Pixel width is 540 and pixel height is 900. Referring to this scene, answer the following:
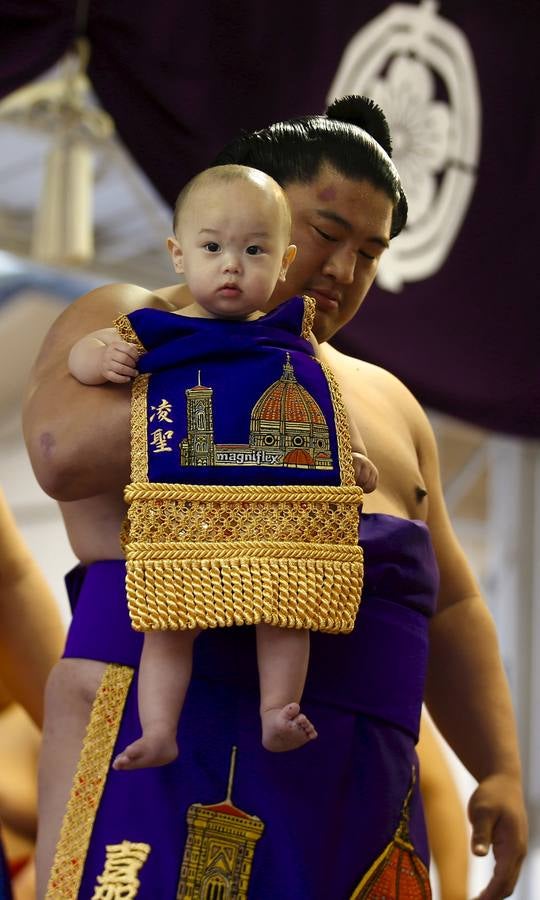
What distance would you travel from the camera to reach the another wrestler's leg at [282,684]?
51.8 inches

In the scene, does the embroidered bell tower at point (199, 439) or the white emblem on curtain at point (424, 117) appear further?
the white emblem on curtain at point (424, 117)

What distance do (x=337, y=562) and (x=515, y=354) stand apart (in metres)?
2.42

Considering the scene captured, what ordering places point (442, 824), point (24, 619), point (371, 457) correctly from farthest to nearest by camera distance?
point (442, 824), point (24, 619), point (371, 457)

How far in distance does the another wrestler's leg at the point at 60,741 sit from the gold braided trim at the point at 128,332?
0.36 meters

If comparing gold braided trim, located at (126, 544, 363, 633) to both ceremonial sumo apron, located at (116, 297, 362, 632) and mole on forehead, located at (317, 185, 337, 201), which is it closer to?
ceremonial sumo apron, located at (116, 297, 362, 632)

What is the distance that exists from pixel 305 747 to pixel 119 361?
45 cm

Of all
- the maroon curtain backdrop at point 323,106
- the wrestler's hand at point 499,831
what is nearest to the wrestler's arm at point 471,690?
the wrestler's hand at point 499,831

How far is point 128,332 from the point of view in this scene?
4.58ft

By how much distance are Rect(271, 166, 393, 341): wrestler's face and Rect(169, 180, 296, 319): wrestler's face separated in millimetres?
188

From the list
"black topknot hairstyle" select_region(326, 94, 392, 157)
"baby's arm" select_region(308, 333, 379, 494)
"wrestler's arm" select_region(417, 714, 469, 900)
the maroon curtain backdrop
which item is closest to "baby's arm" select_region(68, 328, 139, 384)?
"baby's arm" select_region(308, 333, 379, 494)

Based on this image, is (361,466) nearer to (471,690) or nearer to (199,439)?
(199,439)

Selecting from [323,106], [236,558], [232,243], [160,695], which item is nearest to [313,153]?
[232,243]

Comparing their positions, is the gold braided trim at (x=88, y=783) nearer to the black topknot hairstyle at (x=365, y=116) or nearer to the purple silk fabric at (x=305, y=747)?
the purple silk fabric at (x=305, y=747)

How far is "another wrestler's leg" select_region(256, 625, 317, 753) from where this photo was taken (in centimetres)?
131
